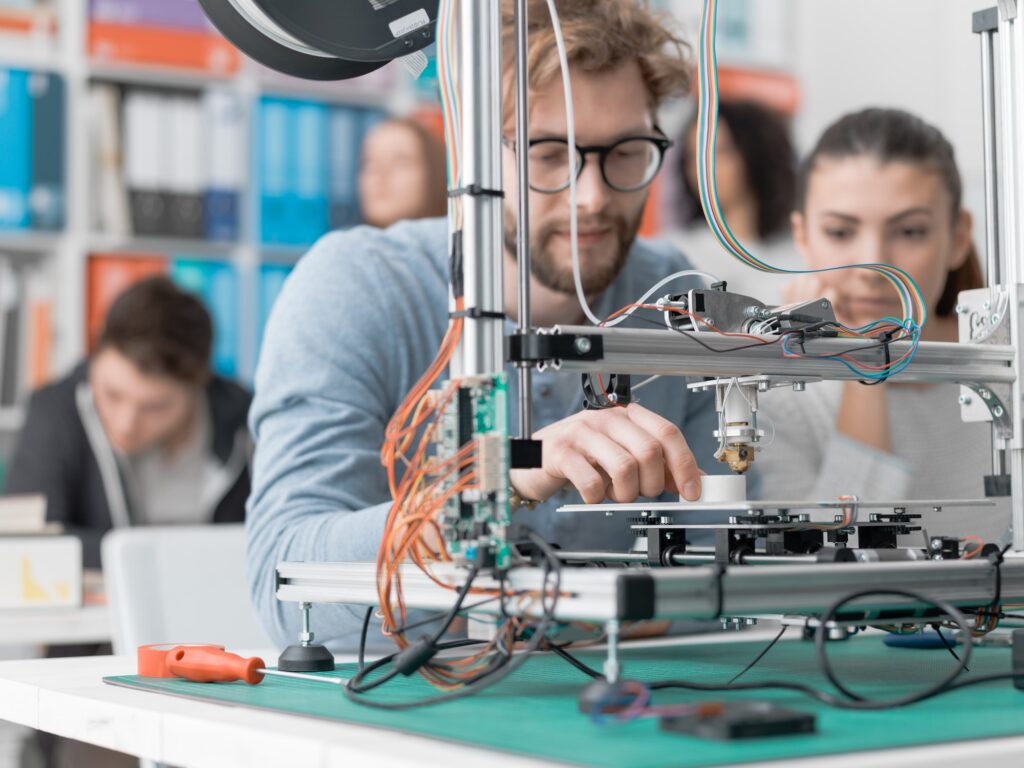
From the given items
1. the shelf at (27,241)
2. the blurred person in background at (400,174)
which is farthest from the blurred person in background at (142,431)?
the blurred person in background at (400,174)

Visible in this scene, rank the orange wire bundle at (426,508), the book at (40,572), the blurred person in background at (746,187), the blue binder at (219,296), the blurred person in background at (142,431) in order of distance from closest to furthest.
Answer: the orange wire bundle at (426,508) < the book at (40,572) < the blurred person in background at (746,187) < the blurred person in background at (142,431) < the blue binder at (219,296)

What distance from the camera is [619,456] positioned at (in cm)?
96

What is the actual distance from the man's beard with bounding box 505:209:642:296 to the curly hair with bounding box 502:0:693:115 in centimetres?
17

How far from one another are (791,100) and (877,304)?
252 cm

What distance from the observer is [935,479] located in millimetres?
1519

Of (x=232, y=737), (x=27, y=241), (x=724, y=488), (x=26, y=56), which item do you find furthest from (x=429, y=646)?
(x=26, y=56)

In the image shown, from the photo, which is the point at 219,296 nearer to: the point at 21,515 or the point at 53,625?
the point at 21,515

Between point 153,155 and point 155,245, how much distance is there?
0.24 metres

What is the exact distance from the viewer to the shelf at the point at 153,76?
349 cm

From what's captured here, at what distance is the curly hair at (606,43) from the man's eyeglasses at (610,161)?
0.23 ft

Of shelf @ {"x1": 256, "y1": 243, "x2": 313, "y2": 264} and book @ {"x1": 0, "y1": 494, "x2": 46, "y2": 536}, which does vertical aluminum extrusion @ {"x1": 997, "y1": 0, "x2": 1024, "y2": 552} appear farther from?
shelf @ {"x1": 256, "y1": 243, "x2": 313, "y2": 264}

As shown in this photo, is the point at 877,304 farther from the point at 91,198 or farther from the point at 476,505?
the point at 91,198

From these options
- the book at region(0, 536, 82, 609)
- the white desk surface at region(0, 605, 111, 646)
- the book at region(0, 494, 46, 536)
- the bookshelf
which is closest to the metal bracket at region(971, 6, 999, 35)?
the white desk surface at region(0, 605, 111, 646)

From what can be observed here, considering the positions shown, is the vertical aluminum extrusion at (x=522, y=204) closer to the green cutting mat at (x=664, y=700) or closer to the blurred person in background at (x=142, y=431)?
the green cutting mat at (x=664, y=700)
